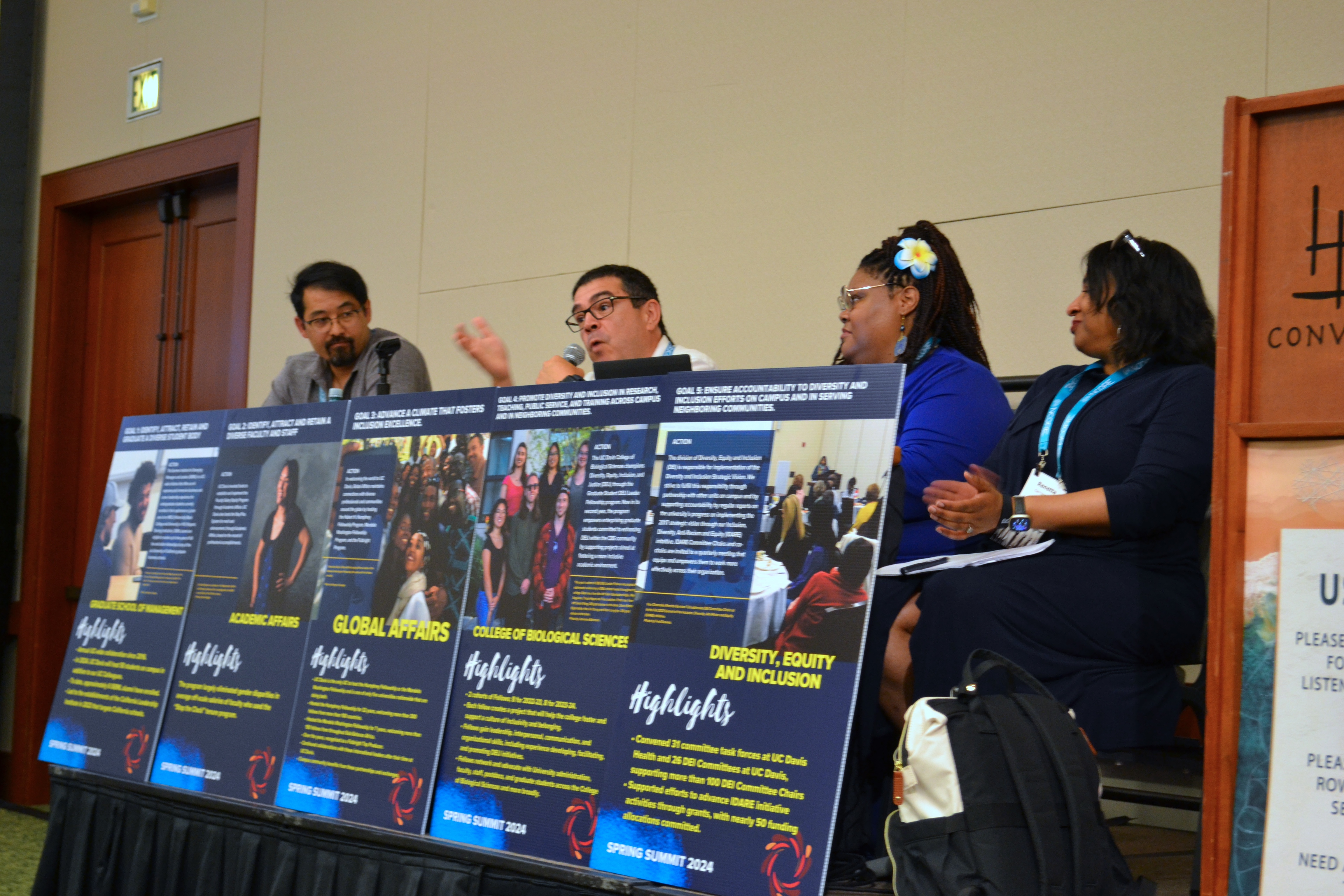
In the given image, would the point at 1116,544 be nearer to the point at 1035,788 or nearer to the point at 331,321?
the point at 1035,788

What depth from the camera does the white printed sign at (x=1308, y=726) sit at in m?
1.22

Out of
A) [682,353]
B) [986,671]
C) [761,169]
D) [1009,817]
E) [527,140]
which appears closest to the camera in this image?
[1009,817]

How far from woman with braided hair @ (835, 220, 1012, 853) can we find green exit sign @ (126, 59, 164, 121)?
151 inches

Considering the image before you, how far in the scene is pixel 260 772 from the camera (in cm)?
210

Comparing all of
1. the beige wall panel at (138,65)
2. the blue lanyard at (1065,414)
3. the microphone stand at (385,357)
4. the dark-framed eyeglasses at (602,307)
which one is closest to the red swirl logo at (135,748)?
the microphone stand at (385,357)

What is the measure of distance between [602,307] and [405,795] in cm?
152

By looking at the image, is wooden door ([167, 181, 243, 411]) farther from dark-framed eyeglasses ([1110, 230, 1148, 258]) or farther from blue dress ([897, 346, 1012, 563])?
dark-framed eyeglasses ([1110, 230, 1148, 258])

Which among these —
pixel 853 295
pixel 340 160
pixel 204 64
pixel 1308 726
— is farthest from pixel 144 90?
pixel 1308 726

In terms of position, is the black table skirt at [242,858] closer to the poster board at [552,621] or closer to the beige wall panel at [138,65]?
the poster board at [552,621]

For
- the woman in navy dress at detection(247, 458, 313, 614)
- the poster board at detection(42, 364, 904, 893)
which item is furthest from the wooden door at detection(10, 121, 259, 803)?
the poster board at detection(42, 364, 904, 893)

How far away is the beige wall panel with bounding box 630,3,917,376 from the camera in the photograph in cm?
313

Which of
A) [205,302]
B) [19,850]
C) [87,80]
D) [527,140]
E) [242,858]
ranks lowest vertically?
[19,850]

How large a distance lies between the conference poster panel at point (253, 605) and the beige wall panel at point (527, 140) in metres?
1.54

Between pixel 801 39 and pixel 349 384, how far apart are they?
1.60m
